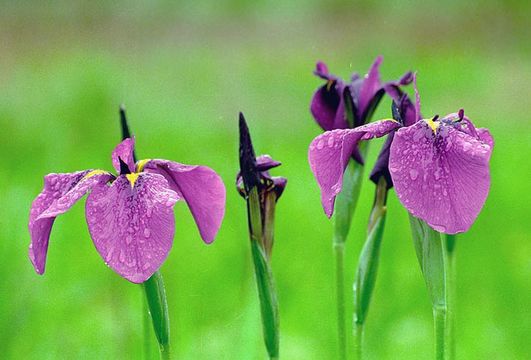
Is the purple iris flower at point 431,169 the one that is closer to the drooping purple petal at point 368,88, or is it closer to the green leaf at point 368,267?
the green leaf at point 368,267

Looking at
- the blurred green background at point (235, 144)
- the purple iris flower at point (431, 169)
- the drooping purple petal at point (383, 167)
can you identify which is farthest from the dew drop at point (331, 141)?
the blurred green background at point (235, 144)

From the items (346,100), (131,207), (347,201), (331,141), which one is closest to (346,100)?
(346,100)

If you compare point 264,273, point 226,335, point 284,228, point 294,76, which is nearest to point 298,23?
point 294,76

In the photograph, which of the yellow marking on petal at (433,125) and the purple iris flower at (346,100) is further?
the purple iris flower at (346,100)

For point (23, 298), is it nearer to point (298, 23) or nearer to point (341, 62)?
point (341, 62)

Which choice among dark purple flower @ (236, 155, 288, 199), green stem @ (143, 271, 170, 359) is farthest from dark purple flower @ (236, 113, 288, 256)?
green stem @ (143, 271, 170, 359)

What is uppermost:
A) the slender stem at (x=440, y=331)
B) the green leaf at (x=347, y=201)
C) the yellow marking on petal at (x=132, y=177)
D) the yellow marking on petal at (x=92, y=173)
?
the yellow marking on petal at (x=92, y=173)

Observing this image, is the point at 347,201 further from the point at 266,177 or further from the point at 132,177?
the point at 132,177
